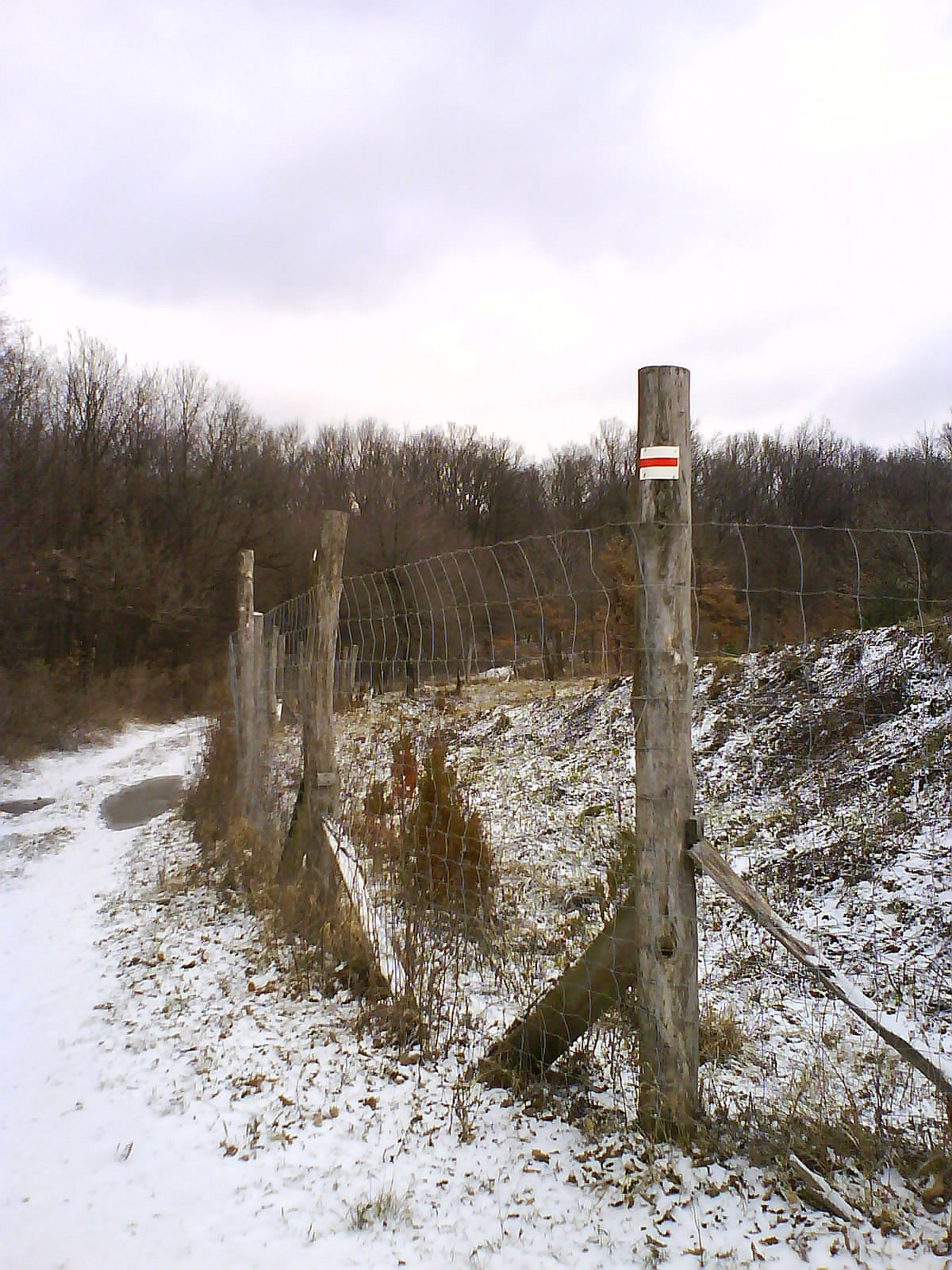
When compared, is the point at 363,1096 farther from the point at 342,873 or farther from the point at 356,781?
the point at 356,781

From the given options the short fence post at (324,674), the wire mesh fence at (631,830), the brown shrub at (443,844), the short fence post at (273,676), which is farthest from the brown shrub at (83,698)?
the brown shrub at (443,844)

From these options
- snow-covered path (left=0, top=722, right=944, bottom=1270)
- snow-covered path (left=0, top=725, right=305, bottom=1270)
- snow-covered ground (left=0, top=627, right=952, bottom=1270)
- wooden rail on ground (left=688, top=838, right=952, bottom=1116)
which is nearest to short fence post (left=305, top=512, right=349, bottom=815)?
snow-covered ground (left=0, top=627, right=952, bottom=1270)

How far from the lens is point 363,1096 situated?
3.54 m

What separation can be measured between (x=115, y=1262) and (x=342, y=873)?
2.16 meters

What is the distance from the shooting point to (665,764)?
2939 millimetres

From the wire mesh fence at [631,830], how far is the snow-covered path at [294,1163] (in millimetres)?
285

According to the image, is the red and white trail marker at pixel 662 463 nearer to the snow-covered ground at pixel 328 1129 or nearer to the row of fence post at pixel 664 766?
the row of fence post at pixel 664 766

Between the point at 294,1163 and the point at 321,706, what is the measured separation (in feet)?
8.83

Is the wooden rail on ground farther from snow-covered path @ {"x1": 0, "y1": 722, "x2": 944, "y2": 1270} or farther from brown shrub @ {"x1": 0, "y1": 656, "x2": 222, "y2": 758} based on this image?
brown shrub @ {"x1": 0, "y1": 656, "x2": 222, "y2": 758}

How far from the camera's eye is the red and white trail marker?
9.71 ft

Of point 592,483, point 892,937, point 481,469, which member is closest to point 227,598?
point 481,469

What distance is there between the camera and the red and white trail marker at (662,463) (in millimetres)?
2961

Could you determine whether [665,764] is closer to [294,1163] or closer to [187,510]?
[294,1163]

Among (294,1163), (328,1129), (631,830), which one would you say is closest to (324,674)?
(631,830)
